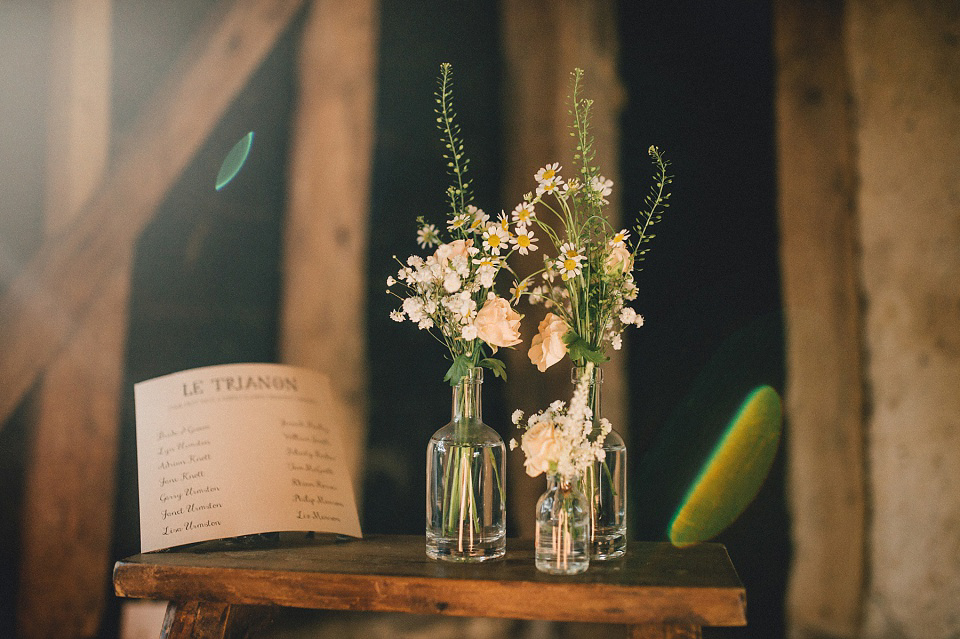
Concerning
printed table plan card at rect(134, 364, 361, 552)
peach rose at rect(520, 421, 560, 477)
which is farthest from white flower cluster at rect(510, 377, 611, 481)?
printed table plan card at rect(134, 364, 361, 552)

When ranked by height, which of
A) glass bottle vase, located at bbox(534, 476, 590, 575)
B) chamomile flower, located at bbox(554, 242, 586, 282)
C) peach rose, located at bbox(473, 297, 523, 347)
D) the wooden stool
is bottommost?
the wooden stool

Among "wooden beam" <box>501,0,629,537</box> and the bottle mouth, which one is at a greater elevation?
"wooden beam" <box>501,0,629,537</box>

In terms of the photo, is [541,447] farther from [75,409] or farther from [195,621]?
[75,409]

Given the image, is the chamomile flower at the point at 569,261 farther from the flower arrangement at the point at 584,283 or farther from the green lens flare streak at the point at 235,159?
Result: the green lens flare streak at the point at 235,159

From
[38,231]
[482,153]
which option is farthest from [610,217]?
[38,231]

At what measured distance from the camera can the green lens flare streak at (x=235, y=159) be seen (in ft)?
5.76

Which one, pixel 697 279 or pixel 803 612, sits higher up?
pixel 697 279

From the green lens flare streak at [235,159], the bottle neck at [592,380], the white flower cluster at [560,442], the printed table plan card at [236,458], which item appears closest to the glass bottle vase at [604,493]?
the bottle neck at [592,380]

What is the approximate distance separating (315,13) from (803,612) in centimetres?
178

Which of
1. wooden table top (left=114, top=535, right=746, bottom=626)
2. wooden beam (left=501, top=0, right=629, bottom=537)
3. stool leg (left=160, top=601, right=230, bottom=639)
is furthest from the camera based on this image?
wooden beam (left=501, top=0, right=629, bottom=537)

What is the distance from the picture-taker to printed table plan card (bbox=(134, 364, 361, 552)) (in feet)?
4.34

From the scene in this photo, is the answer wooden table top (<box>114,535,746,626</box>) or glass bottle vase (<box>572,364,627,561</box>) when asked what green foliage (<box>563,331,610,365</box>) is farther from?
wooden table top (<box>114,535,746,626</box>)

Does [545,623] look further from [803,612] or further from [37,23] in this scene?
[37,23]

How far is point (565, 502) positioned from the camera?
1.19m
